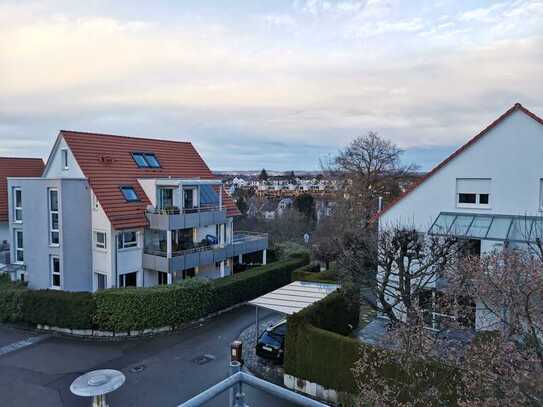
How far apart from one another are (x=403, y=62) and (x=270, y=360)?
13588 mm

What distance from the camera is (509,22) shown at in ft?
43.8

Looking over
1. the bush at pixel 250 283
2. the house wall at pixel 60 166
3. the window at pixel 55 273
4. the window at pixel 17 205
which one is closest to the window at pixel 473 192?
the bush at pixel 250 283

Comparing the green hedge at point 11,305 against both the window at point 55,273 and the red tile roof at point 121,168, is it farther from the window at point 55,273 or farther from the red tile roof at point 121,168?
the red tile roof at point 121,168

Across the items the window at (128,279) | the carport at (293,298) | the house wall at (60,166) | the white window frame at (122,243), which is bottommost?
the window at (128,279)

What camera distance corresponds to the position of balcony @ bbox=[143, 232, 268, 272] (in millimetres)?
21359

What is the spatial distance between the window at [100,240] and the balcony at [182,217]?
2438 millimetres

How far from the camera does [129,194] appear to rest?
2294 cm

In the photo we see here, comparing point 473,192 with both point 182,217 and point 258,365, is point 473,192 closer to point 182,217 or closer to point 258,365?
point 258,365

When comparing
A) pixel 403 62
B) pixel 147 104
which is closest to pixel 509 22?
pixel 403 62

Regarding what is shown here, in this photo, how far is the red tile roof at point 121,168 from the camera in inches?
846

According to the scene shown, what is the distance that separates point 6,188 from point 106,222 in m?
11.8

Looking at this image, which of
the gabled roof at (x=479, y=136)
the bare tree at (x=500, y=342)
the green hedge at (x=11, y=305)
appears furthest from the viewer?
the green hedge at (x=11, y=305)

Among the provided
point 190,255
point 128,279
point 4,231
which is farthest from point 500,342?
point 4,231

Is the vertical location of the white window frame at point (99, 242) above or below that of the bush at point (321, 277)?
above
